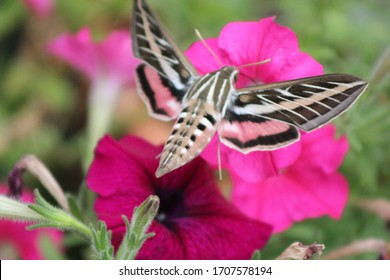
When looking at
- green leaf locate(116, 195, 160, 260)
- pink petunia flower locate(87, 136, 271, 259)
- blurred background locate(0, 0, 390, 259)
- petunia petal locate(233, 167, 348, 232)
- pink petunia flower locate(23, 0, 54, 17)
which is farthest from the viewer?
pink petunia flower locate(23, 0, 54, 17)

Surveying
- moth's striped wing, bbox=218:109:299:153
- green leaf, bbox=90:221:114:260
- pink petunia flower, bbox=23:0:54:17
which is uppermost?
pink petunia flower, bbox=23:0:54:17

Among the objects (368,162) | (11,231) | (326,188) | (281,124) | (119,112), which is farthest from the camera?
(119,112)

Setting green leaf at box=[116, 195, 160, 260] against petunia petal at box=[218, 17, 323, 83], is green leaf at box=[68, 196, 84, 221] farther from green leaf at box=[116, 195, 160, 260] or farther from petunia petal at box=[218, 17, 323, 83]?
petunia petal at box=[218, 17, 323, 83]

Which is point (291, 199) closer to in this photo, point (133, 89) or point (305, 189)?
point (305, 189)

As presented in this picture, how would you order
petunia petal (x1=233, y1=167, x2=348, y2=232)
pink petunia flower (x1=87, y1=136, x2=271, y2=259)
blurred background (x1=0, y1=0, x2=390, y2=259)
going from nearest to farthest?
1. pink petunia flower (x1=87, y1=136, x2=271, y2=259)
2. petunia petal (x1=233, y1=167, x2=348, y2=232)
3. blurred background (x1=0, y1=0, x2=390, y2=259)

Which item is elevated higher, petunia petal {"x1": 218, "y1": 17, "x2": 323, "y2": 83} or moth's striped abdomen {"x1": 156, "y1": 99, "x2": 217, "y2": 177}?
petunia petal {"x1": 218, "y1": 17, "x2": 323, "y2": 83}

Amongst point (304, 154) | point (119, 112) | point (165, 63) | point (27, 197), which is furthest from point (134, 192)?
point (119, 112)

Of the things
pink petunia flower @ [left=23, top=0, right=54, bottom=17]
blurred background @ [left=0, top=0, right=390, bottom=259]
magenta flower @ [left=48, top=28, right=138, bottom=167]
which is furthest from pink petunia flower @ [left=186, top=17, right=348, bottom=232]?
pink petunia flower @ [left=23, top=0, right=54, bottom=17]
